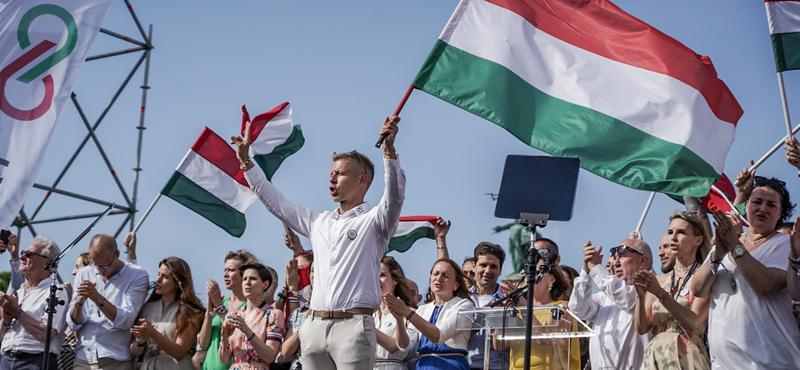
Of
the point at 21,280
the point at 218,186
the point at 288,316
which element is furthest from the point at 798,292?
the point at 21,280

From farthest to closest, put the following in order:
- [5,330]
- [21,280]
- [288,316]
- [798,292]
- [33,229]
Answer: [33,229] → [21,280] → [5,330] → [288,316] → [798,292]

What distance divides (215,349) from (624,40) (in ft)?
15.1

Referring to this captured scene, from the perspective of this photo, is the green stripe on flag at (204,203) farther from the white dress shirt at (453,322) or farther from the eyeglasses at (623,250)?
the eyeglasses at (623,250)

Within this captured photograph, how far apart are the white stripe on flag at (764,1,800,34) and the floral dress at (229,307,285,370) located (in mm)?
4890

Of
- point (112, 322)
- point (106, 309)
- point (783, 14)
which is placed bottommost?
point (112, 322)

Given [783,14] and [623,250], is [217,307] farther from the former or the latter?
[783,14]

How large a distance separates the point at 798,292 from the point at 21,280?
809 centimetres

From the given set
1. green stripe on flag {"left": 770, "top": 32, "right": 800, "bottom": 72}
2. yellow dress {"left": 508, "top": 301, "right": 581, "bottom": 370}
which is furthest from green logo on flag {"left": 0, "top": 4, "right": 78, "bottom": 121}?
green stripe on flag {"left": 770, "top": 32, "right": 800, "bottom": 72}

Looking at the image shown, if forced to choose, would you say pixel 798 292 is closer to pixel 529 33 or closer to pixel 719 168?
pixel 719 168

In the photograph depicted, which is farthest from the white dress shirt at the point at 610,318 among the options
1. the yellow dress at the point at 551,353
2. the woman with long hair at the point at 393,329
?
the woman with long hair at the point at 393,329

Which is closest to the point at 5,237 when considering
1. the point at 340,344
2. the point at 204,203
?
the point at 204,203

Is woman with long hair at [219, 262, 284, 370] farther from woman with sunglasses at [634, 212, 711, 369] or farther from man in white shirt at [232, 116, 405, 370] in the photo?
woman with sunglasses at [634, 212, 711, 369]

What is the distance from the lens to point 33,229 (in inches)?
583

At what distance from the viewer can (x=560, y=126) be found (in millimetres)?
9250
